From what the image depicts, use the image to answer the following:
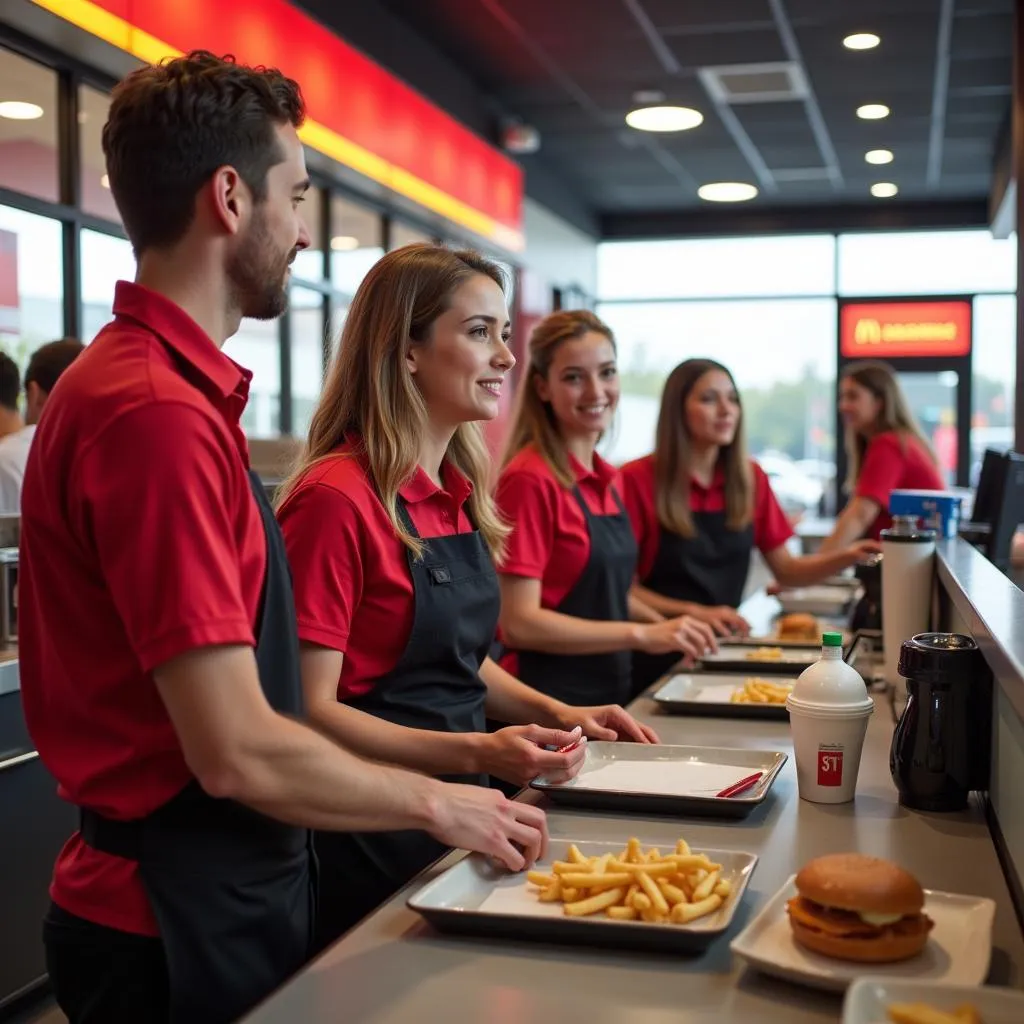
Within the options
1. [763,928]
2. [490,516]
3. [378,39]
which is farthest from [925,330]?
[763,928]

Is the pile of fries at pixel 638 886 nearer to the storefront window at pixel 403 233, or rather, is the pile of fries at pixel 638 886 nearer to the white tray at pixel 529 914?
the white tray at pixel 529 914

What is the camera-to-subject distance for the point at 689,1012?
1.16 meters

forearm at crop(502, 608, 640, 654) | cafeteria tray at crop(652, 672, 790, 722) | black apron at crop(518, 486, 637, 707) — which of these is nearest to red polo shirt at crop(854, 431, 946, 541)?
black apron at crop(518, 486, 637, 707)

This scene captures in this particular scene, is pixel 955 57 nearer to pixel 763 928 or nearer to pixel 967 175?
pixel 967 175

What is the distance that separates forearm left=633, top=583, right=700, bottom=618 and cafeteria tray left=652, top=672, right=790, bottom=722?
66 centimetres

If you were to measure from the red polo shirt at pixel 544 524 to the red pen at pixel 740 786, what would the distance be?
1.00 metres

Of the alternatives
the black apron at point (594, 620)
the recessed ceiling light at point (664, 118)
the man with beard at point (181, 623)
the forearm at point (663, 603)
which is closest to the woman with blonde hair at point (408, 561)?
the man with beard at point (181, 623)

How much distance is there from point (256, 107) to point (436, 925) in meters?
0.86

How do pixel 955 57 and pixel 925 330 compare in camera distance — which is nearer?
pixel 955 57

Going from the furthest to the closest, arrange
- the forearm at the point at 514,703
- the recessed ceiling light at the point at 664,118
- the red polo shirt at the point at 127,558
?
the recessed ceiling light at the point at 664,118 → the forearm at the point at 514,703 → the red polo shirt at the point at 127,558

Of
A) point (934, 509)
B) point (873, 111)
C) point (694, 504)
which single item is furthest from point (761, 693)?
point (873, 111)

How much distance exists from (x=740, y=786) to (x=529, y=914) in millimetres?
602

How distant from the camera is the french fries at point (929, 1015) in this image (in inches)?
40.8

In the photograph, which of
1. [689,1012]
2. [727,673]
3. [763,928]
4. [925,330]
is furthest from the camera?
[925,330]
